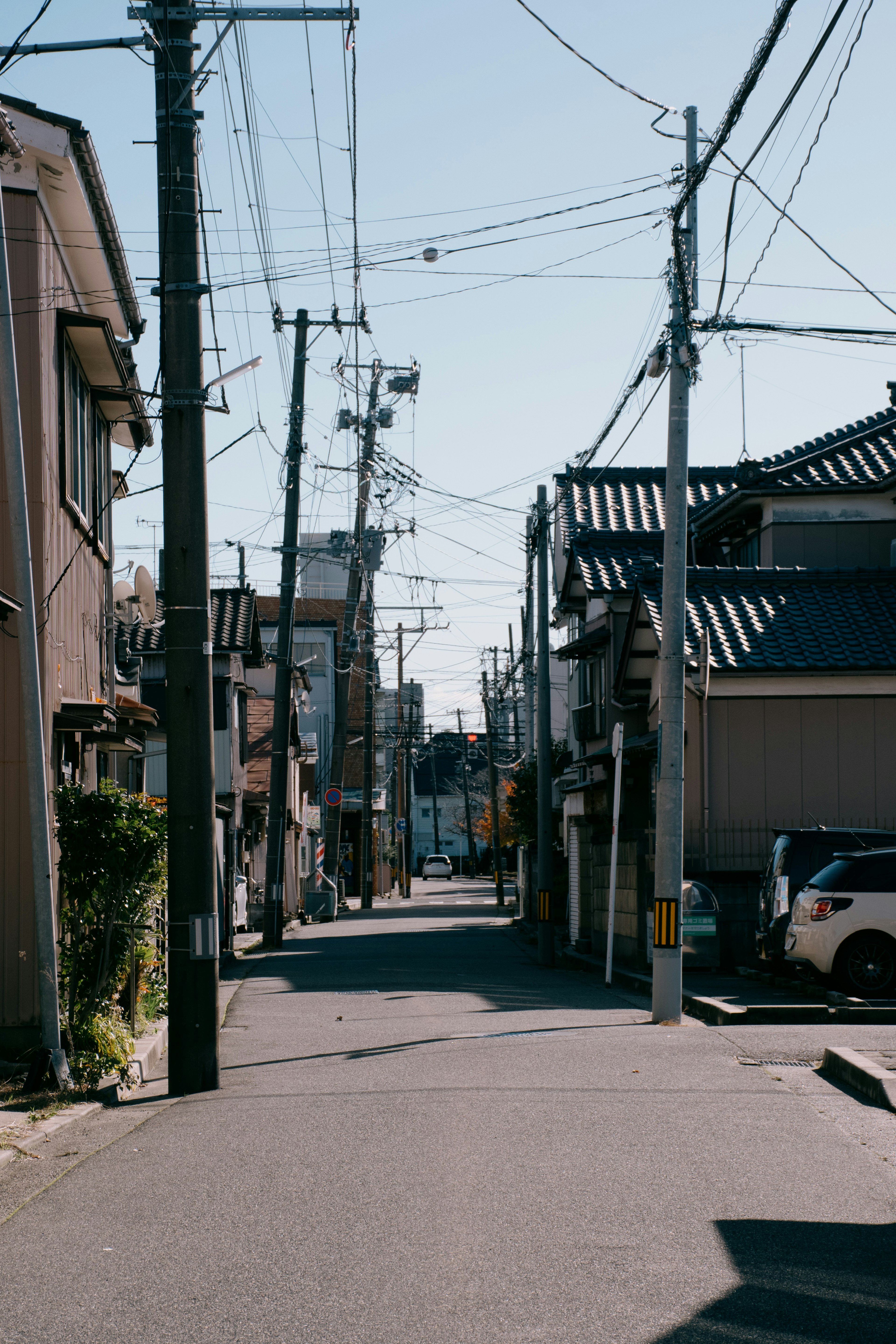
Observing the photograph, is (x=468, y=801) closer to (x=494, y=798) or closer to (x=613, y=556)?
(x=494, y=798)

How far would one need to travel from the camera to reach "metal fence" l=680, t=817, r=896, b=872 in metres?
19.8

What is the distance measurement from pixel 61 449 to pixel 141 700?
18.9m

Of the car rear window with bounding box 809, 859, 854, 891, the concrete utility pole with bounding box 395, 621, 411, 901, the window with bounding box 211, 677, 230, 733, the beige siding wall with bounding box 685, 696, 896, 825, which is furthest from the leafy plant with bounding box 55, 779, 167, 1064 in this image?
the concrete utility pole with bounding box 395, 621, 411, 901

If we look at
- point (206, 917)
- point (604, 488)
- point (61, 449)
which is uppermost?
point (604, 488)

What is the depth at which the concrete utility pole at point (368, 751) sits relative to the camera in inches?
1601

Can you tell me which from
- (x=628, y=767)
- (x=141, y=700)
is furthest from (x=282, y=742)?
(x=628, y=767)

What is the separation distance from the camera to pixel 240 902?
30.7 m

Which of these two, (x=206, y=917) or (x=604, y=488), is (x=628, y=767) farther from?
(x=206, y=917)

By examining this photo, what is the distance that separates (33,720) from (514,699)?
53.8m

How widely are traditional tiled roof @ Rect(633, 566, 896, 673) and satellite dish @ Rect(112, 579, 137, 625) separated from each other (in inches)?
313

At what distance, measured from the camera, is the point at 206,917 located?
32.6 ft

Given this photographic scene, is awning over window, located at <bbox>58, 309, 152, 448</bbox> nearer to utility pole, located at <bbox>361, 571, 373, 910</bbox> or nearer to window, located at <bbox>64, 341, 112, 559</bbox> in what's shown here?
window, located at <bbox>64, 341, 112, 559</bbox>

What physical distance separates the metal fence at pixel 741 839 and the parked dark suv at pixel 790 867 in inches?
112

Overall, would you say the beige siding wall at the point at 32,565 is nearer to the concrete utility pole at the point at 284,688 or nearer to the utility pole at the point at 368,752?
the concrete utility pole at the point at 284,688
